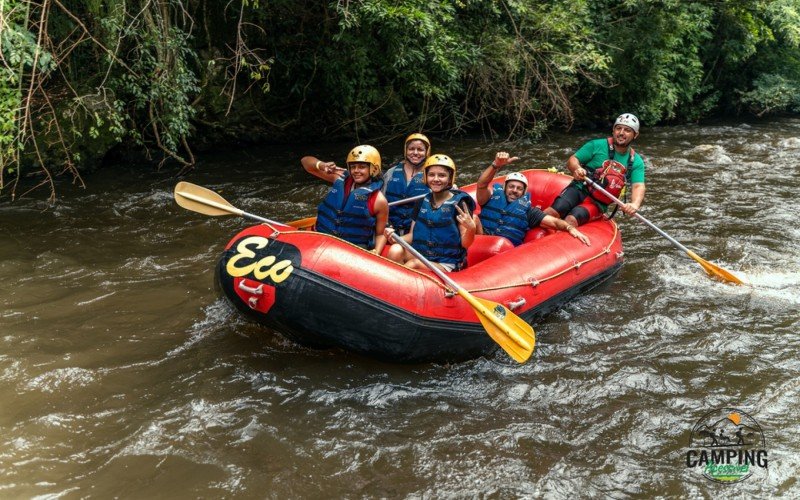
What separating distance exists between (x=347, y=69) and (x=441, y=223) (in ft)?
14.8

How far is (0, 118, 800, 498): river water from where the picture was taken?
3.03 metres

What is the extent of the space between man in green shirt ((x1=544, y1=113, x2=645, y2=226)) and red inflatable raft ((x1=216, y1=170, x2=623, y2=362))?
1628mm

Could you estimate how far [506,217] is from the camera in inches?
205

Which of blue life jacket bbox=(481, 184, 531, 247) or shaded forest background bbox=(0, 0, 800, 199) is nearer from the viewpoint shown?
blue life jacket bbox=(481, 184, 531, 247)

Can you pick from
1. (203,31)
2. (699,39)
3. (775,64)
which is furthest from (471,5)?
(775,64)

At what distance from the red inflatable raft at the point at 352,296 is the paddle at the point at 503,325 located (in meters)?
0.09

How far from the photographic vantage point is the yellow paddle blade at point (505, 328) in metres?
3.71

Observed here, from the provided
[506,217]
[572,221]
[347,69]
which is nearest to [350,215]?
[506,217]

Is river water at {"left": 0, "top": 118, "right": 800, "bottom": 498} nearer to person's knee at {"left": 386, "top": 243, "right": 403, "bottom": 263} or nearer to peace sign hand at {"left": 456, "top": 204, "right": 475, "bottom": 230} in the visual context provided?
person's knee at {"left": 386, "top": 243, "right": 403, "bottom": 263}

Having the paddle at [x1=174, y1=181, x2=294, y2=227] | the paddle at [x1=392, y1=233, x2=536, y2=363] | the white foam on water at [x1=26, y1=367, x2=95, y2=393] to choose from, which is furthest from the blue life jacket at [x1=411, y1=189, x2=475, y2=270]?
the white foam on water at [x1=26, y1=367, x2=95, y2=393]

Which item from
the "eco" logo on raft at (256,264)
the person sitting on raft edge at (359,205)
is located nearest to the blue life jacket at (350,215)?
the person sitting on raft edge at (359,205)

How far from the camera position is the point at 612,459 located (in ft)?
10.6

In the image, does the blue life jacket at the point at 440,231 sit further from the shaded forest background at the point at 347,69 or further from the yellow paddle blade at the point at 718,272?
the shaded forest background at the point at 347,69

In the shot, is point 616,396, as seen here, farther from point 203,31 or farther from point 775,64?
point 775,64
